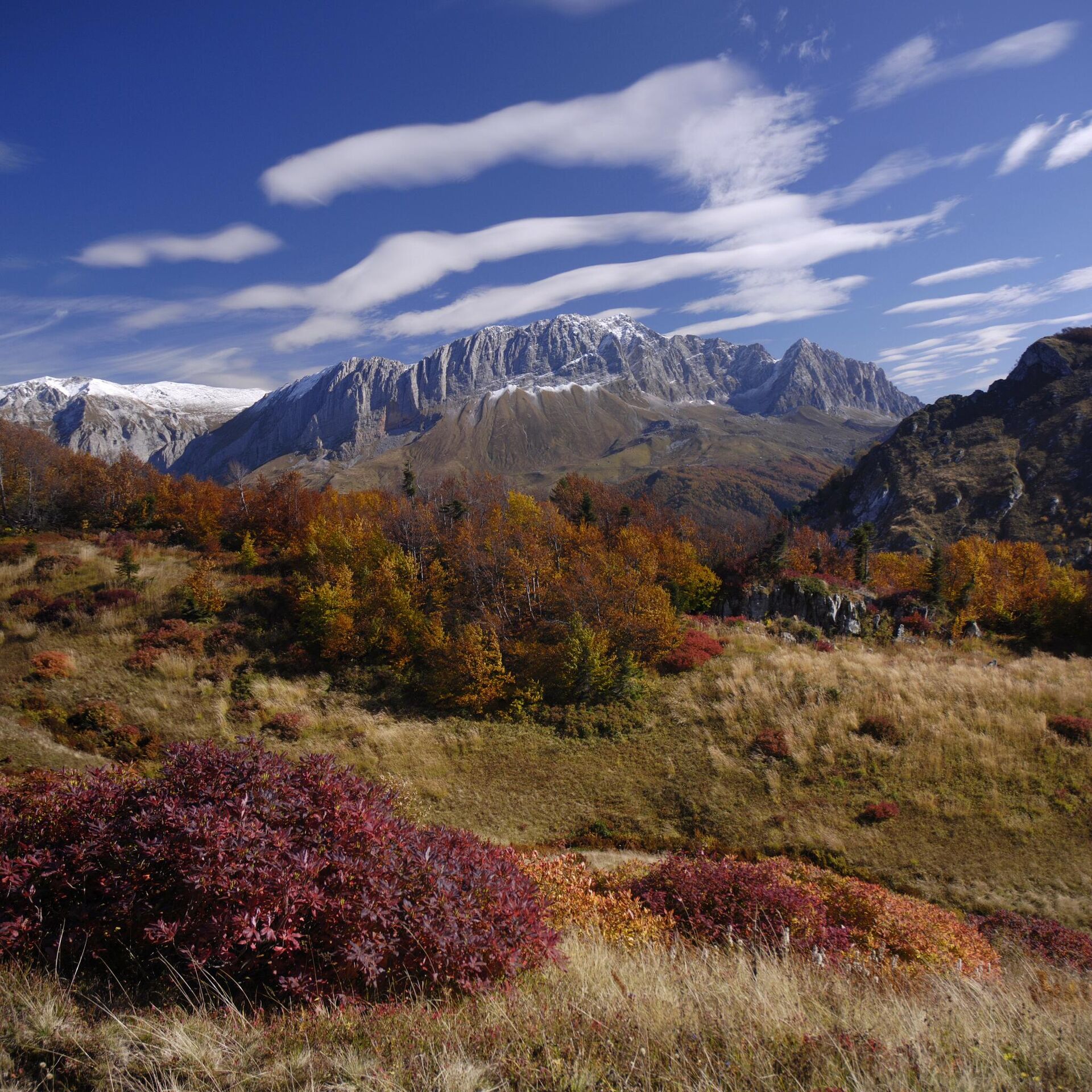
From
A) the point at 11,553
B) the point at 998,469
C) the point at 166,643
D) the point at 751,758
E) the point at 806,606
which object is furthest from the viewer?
the point at 998,469

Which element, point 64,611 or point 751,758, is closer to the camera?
point 751,758

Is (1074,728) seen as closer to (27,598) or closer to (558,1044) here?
(558,1044)

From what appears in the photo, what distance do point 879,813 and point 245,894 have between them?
22.4 m

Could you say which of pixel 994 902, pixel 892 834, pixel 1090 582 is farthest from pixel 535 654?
pixel 1090 582

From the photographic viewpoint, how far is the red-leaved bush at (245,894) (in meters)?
5.02

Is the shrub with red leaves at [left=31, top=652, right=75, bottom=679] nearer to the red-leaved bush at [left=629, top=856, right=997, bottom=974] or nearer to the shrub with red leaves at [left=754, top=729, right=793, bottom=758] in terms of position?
the red-leaved bush at [left=629, top=856, right=997, bottom=974]

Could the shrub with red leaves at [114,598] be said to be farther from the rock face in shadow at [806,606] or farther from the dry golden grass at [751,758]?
the rock face in shadow at [806,606]

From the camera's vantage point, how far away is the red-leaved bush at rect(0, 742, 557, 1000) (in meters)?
5.02

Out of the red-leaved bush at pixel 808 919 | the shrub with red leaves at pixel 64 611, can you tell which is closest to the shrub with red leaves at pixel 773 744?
the red-leaved bush at pixel 808 919

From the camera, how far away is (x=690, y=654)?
33438 millimetres

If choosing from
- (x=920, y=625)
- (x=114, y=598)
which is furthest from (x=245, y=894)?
(x=920, y=625)

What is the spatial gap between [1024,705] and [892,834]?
12.9 meters

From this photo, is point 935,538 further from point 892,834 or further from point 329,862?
point 329,862

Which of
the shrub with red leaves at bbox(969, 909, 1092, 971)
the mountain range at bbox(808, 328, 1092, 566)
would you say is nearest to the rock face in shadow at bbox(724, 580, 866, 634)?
the shrub with red leaves at bbox(969, 909, 1092, 971)
